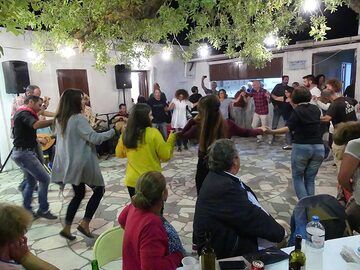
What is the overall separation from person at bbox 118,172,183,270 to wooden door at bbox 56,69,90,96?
660 cm

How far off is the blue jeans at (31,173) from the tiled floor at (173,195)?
29 cm

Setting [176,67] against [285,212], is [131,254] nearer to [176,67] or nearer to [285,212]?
[285,212]

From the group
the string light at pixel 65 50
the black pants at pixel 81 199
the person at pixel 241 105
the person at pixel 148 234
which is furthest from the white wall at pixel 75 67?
the person at pixel 148 234

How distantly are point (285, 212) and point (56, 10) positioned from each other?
3.63 meters

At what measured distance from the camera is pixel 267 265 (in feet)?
4.91

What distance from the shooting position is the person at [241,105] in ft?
29.4

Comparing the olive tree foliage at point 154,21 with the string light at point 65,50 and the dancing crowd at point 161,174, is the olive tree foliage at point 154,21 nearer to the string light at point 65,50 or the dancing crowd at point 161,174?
the string light at point 65,50

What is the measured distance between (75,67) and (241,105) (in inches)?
197

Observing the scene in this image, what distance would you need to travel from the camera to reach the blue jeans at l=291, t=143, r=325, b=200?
334 centimetres

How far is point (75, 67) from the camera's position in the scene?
305 inches

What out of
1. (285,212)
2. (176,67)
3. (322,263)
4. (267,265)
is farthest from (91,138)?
(176,67)

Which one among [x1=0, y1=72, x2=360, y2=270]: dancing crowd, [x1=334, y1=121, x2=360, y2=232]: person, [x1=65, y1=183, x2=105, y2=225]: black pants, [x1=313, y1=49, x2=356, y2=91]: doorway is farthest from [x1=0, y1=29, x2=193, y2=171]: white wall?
[x1=313, y1=49, x2=356, y2=91]: doorway

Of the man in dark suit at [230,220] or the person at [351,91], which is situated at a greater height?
the person at [351,91]

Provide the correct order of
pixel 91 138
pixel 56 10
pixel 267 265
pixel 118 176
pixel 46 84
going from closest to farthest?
pixel 267 265, pixel 91 138, pixel 56 10, pixel 118 176, pixel 46 84
